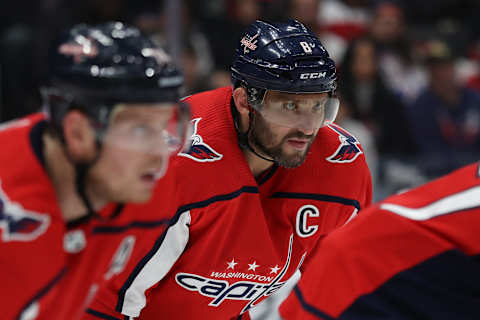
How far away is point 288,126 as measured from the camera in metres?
1.84

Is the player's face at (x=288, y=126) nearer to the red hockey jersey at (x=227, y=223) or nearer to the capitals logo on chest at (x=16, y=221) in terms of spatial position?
the red hockey jersey at (x=227, y=223)

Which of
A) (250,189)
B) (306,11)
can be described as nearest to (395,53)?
(306,11)

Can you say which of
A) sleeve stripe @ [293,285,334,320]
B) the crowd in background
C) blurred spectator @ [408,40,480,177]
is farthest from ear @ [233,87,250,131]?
blurred spectator @ [408,40,480,177]

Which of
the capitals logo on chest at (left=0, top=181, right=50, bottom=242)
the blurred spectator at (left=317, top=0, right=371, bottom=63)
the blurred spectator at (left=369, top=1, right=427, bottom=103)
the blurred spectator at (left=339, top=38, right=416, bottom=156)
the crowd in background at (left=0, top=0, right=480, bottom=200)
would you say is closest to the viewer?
the capitals logo on chest at (left=0, top=181, right=50, bottom=242)

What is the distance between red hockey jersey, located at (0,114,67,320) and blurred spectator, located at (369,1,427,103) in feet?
11.5

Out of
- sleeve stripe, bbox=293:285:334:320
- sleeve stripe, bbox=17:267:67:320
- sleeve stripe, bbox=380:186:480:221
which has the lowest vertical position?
sleeve stripe, bbox=293:285:334:320

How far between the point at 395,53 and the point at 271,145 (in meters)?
2.96

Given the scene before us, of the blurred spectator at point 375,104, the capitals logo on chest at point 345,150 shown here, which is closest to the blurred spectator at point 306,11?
the blurred spectator at point 375,104

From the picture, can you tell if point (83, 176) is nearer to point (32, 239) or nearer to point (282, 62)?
point (32, 239)

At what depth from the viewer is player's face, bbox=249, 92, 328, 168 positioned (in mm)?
1824

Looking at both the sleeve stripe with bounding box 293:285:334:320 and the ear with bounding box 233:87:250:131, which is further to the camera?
the ear with bounding box 233:87:250:131

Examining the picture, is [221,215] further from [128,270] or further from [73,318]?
[73,318]

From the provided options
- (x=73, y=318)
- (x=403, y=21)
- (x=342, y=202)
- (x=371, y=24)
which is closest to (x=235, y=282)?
(x=342, y=202)

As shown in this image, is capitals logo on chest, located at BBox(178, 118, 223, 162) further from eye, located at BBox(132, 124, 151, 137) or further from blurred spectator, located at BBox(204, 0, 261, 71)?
blurred spectator, located at BBox(204, 0, 261, 71)
